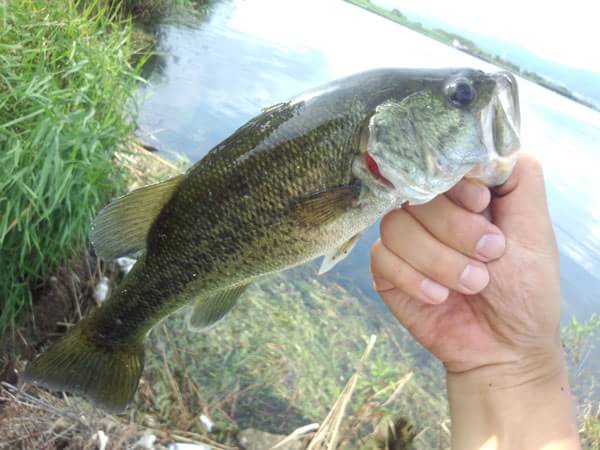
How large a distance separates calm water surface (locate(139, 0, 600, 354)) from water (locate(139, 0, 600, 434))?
2 cm

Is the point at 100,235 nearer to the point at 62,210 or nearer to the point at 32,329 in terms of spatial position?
the point at 62,210

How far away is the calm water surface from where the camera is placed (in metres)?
7.21

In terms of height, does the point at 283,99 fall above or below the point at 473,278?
below

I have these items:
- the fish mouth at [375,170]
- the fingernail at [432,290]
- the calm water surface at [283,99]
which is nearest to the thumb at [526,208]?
the fingernail at [432,290]

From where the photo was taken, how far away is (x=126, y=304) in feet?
6.63

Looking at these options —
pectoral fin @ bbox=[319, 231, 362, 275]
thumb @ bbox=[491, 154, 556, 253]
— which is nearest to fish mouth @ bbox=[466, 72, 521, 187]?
thumb @ bbox=[491, 154, 556, 253]

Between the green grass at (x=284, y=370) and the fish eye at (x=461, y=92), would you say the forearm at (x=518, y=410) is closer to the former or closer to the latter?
the fish eye at (x=461, y=92)

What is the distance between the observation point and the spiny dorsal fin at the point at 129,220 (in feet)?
6.14

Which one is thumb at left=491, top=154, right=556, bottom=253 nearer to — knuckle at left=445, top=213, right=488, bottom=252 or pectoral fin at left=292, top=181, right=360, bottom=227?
knuckle at left=445, top=213, right=488, bottom=252

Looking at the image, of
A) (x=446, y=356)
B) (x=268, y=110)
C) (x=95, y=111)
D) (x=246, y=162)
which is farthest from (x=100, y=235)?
(x=95, y=111)

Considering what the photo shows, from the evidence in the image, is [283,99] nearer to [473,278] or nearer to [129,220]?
[129,220]

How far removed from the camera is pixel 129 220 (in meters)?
1.91

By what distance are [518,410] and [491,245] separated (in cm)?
73

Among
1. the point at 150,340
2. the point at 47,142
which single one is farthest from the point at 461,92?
the point at 150,340
